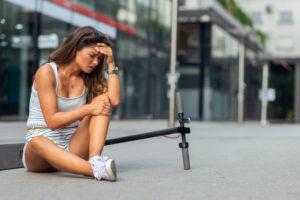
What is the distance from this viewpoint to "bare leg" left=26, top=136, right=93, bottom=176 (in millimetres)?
5562

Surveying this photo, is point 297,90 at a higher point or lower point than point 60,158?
higher

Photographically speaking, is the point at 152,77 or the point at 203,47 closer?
the point at 152,77

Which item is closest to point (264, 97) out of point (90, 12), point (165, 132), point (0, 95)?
point (90, 12)

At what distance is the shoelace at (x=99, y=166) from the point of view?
17.9ft

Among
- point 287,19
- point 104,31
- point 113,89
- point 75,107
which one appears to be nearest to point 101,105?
point 113,89

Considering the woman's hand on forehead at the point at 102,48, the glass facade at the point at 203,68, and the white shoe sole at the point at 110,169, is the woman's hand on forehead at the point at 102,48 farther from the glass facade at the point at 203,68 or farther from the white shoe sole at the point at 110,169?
the glass facade at the point at 203,68

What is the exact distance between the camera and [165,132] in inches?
252

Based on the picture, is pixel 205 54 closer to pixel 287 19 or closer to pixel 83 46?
pixel 83 46

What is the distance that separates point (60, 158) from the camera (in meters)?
5.59

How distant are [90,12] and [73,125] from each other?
21.5 m

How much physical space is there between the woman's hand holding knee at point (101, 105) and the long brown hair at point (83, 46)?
0.28 m

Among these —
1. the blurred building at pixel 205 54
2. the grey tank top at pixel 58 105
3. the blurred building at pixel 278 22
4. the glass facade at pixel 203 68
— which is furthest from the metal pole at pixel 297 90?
the grey tank top at pixel 58 105

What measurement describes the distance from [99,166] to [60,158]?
1.08 ft

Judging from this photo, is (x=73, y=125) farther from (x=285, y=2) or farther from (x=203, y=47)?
(x=285, y=2)
